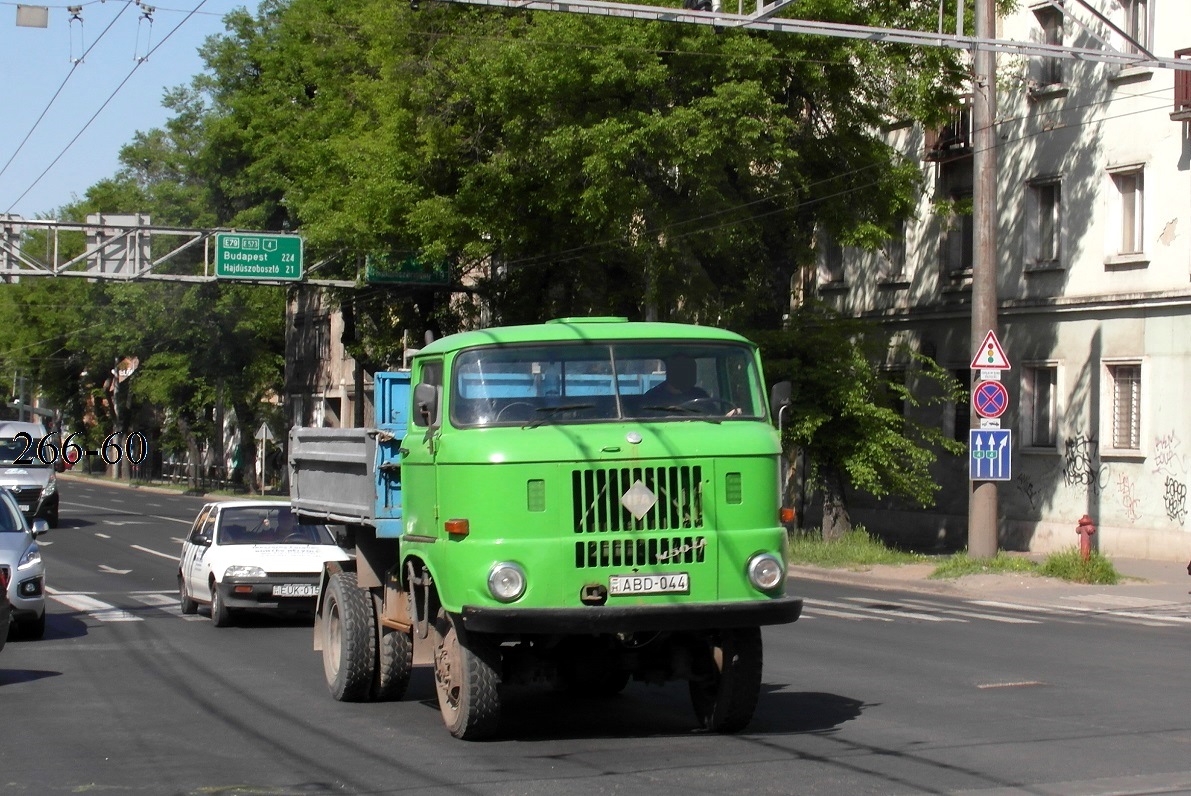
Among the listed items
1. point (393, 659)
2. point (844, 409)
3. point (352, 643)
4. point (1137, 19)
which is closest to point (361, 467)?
point (352, 643)

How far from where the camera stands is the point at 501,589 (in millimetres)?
8852

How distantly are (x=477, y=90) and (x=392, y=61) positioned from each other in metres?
5.10

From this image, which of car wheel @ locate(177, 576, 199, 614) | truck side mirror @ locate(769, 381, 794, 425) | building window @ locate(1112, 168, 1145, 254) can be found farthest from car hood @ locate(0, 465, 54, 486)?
truck side mirror @ locate(769, 381, 794, 425)

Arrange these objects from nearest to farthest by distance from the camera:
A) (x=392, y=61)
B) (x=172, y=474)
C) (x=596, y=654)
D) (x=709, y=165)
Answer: (x=596, y=654) < (x=709, y=165) < (x=392, y=61) < (x=172, y=474)

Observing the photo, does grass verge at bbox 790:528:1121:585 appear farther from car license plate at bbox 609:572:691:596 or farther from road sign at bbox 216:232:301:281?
road sign at bbox 216:232:301:281

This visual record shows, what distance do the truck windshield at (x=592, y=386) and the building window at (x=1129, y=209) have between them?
21.3 m

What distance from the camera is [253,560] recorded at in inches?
673

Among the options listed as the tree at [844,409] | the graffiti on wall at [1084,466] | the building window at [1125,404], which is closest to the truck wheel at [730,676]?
the tree at [844,409]

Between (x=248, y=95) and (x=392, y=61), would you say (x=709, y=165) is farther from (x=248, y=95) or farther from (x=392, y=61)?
(x=248, y=95)

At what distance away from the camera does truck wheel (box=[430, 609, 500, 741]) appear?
917 centimetres

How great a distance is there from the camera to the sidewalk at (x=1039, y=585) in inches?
818

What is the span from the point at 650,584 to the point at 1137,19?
2325 cm

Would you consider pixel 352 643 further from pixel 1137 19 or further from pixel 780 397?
pixel 1137 19

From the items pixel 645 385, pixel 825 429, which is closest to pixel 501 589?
pixel 645 385
